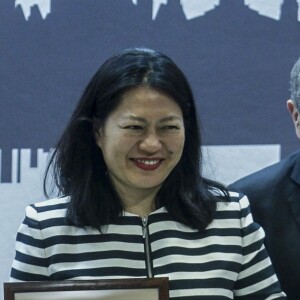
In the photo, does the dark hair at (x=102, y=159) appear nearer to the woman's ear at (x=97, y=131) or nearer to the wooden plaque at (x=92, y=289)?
the woman's ear at (x=97, y=131)

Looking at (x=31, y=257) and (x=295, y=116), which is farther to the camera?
(x=295, y=116)

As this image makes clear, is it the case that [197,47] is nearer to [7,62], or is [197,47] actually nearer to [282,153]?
[282,153]

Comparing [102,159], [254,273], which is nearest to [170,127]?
[102,159]

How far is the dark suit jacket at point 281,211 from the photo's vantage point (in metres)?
1.39

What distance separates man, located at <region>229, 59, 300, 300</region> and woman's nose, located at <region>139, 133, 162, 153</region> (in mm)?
354

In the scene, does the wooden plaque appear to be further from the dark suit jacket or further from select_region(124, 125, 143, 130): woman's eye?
the dark suit jacket

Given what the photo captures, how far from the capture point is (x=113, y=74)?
116 centimetres

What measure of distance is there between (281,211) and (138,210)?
0.37 meters

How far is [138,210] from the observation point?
4.02 ft

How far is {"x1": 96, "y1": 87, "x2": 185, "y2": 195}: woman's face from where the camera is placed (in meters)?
1.13

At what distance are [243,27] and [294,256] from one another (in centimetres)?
58

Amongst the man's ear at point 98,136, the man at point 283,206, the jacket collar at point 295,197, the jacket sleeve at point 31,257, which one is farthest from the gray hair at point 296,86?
the jacket sleeve at point 31,257

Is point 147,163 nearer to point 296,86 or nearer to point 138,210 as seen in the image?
point 138,210

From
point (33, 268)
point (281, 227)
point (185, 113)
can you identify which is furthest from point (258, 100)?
point (33, 268)
